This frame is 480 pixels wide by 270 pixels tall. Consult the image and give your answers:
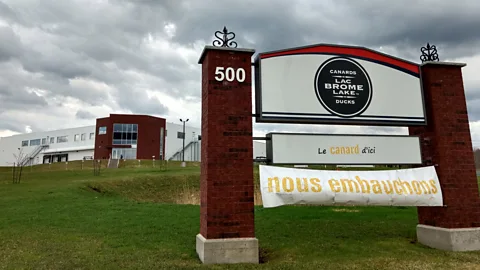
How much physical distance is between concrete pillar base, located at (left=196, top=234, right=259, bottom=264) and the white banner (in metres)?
0.82

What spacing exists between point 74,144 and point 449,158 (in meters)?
68.6

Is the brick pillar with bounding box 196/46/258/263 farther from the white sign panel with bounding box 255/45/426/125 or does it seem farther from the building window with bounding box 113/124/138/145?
the building window with bounding box 113/124/138/145

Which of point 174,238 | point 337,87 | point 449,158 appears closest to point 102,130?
point 174,238

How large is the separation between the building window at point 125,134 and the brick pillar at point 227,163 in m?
52.0

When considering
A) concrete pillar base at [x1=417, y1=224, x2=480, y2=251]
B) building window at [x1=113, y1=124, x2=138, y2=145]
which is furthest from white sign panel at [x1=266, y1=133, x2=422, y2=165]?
building window at [x1=113, y1=124, x2=138, y2=145]

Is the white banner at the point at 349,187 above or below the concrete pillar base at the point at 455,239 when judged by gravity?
above

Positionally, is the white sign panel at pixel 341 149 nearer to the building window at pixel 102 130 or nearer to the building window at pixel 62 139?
the building window at pixel 102 130

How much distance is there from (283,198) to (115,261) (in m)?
3.31

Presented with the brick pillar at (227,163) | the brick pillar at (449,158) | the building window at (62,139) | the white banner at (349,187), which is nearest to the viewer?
the brick pillar at (227,163)

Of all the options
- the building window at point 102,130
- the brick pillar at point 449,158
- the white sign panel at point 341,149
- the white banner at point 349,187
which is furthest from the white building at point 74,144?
the white banner at point 349,187

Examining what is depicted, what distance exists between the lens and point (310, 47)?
7590 millimetres

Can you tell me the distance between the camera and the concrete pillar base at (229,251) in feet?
20.1

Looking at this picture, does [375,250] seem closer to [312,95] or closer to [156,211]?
[312,95]

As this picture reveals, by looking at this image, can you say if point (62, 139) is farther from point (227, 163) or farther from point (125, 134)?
point (227, 163)
